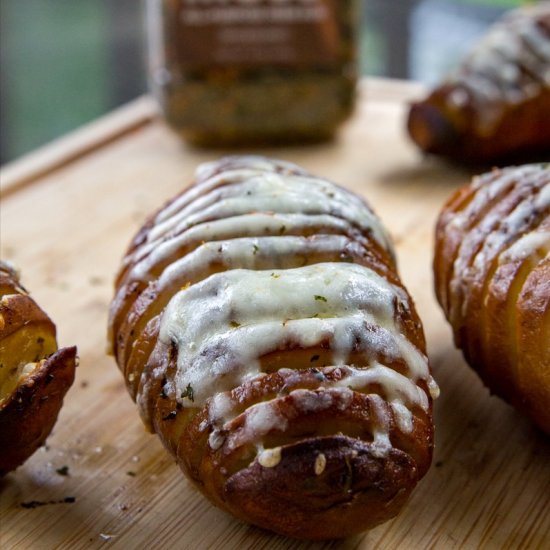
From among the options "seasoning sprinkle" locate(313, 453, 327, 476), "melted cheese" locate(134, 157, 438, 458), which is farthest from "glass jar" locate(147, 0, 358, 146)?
"seasoning sprinkle" locate(313, 453, 327, 476)

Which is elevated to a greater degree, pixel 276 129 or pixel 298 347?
pixel 298 347

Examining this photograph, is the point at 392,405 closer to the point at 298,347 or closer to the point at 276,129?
the point at 298,347

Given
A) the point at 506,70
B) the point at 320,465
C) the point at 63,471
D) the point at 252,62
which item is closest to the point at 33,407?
the point at 63,471

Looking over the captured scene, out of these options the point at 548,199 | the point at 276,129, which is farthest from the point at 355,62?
the point at 548,199

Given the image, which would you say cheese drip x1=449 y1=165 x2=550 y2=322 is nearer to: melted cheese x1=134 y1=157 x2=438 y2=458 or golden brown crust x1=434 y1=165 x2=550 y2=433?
golden brown crust x1=434 y1=165 x2=550 y2=433

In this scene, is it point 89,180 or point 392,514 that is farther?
point 89,180

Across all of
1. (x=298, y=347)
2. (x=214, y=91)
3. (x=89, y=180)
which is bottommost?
(x=89, y=180)

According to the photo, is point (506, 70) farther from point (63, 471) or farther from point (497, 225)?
point (63, 471)
